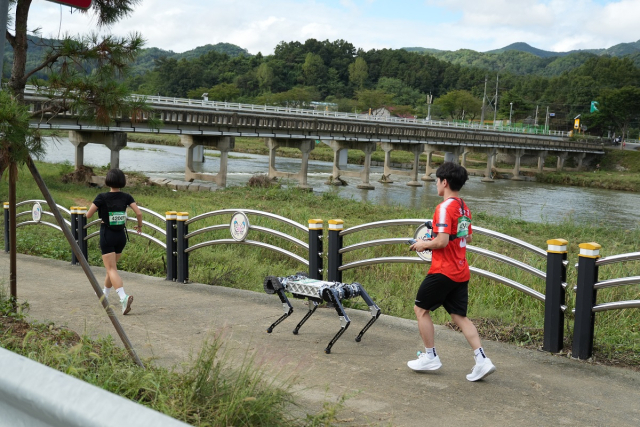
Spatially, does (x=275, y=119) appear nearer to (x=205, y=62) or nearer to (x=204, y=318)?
(x=204, y=318)

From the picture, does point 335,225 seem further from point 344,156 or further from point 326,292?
point 344,156

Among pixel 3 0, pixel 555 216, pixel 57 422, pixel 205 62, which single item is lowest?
pixel 555 216

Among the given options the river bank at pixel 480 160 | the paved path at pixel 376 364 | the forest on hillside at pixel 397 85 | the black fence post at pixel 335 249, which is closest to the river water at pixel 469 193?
the river bank at pixel 480 160

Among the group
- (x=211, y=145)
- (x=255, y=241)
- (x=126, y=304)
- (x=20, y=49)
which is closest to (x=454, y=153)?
(x=211, y=145)

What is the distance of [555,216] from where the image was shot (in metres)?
33.3

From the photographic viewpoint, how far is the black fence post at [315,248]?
7543mm

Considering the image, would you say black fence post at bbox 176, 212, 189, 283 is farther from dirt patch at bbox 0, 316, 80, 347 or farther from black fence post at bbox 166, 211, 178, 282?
dirt patch at bbox 0, 316, 80, 347

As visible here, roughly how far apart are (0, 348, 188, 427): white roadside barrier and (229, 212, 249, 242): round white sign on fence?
6.27 meters

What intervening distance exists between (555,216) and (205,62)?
117853 mm

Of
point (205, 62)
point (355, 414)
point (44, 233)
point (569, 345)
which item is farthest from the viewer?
point (205, 62)

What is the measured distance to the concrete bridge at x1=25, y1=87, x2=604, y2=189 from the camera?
36625 mm

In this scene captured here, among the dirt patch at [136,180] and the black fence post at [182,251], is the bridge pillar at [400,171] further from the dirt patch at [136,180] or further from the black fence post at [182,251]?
the black fence post at [182,251]

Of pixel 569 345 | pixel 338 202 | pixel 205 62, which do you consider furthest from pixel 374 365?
pixel 205 62

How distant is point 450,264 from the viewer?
16.5ft
